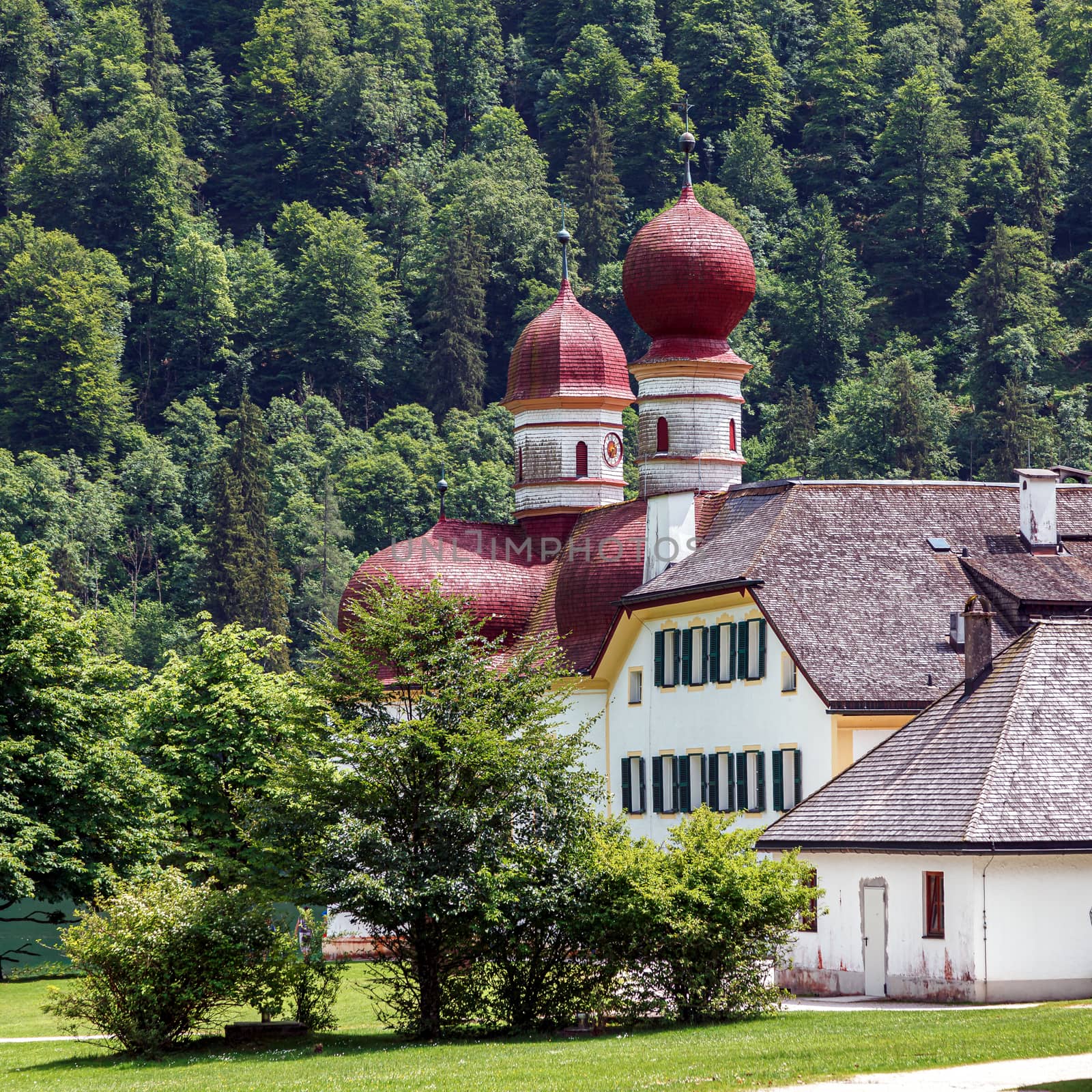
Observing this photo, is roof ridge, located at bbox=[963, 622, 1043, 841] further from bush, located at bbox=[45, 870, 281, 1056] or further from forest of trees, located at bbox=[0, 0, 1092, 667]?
forest of trees, located at bbox=[0, 0, 1092, 667]

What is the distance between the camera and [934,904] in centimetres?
4000

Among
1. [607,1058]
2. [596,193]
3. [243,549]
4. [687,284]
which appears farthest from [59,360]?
[607,1058]

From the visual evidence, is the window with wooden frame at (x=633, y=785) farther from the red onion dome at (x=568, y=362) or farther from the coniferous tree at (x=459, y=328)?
the coniferous tree at (x=459, y=328)

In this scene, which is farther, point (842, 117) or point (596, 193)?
point (842, 117)

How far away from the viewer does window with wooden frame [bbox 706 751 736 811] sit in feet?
190

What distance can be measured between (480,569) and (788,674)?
1986 cm

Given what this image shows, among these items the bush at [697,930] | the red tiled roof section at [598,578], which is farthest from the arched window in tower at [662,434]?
the bush at [697,930]

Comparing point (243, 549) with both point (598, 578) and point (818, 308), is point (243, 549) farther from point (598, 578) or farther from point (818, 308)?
point (598, 578)

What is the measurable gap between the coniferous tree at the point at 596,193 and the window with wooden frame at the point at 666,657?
10658 cm

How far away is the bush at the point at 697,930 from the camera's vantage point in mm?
36406

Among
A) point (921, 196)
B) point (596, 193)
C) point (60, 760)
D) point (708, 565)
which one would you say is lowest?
point (60, 760)

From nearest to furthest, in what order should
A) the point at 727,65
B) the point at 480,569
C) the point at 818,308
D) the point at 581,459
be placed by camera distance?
1. the point at 480,569
2. the point at 581,459
3. the point at 818,308
4. the point at 727,65

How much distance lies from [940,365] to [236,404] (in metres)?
44.9

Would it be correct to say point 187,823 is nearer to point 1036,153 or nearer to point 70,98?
point 1036,153
